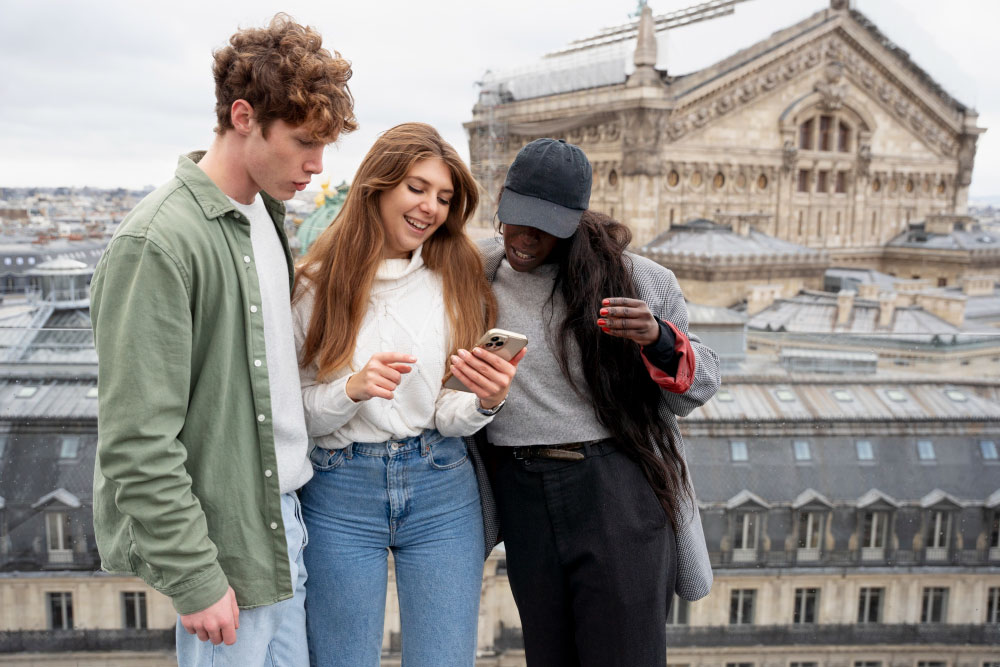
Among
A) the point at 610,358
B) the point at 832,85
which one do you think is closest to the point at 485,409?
the point at 610,358

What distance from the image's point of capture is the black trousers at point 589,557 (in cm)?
262

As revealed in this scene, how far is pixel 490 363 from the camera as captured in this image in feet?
7.86

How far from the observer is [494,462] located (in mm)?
2836

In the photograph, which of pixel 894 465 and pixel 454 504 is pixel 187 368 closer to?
pixel 454 504

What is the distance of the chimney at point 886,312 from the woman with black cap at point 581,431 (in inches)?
663

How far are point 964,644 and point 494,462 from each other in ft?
9.06

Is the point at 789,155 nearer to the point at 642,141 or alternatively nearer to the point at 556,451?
the point at 642,141

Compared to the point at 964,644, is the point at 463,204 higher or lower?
higher

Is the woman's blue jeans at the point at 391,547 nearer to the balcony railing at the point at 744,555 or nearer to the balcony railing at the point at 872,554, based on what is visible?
the balcony railing at the point at 744,555

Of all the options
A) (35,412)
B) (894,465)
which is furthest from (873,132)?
(35,412)

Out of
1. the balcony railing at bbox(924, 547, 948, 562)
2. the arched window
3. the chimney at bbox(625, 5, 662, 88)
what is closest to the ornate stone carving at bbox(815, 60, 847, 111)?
the arched window

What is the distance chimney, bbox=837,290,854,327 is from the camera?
18.8m

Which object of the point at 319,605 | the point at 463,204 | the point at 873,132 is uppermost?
the point at 873,132

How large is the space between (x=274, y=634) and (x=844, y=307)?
60.3ft
